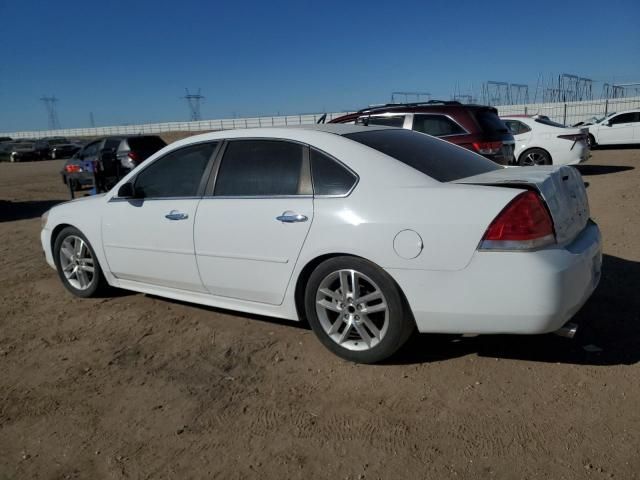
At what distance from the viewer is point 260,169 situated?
11.9 feet

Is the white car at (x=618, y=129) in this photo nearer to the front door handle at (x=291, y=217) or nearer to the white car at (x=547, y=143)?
the white car at (x=547, y=143)

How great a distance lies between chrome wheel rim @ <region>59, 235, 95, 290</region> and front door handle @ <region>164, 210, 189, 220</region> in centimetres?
120

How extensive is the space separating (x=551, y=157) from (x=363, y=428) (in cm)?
1124

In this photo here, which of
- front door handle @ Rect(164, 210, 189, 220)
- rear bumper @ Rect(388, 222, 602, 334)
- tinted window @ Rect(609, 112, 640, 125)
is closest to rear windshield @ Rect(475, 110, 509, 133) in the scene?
rear bumper @ Rect(388, 222, 602, 334)

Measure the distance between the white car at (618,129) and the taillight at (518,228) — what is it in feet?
61.5

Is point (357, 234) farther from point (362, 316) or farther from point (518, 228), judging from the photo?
point (518, 228)

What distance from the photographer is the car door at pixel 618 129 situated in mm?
18609

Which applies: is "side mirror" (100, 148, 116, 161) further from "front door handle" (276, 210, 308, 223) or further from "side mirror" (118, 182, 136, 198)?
"front door handle" (276, 210, 308, 223)

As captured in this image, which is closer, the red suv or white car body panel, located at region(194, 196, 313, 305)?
white car body panel, located at region(194, 196, 313, 305)

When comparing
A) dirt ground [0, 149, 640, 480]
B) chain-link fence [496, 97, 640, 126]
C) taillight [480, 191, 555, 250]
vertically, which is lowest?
dirt ground [0, 149, 640, 480]

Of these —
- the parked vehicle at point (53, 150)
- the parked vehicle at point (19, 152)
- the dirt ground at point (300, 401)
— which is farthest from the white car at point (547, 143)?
the parked vehicle at point (19, 152)

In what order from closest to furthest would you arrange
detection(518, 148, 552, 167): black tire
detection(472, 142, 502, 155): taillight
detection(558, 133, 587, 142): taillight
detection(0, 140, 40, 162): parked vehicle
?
detection(472, 142, 502, 155): taillight
detection(558, 133, 587, 142): taillight
detection(518, 148, 552, 167): black tire
detection(0, 140, 40, 162): parked vehicle

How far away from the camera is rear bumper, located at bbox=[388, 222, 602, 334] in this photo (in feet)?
8.84

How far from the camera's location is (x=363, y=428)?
105 inches
